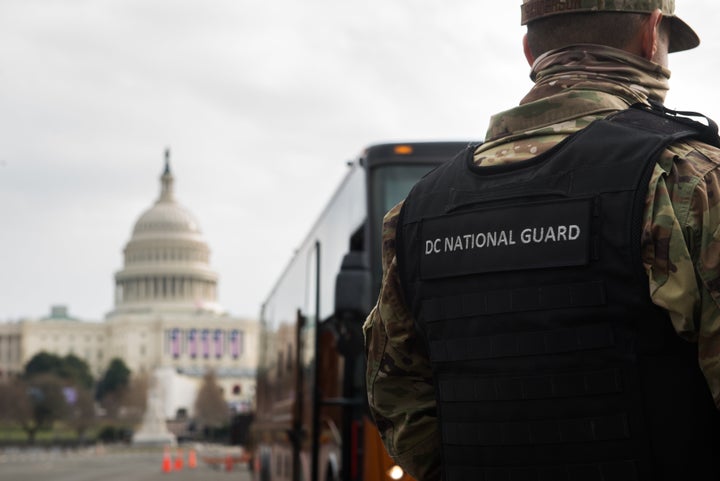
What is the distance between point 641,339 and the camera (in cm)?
264

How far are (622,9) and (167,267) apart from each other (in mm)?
150937

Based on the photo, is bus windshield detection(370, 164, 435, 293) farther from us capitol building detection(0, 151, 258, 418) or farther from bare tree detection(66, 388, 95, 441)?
us capitol building detection(0, 151, 258, 418)

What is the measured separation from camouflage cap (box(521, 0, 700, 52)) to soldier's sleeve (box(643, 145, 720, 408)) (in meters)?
0.40

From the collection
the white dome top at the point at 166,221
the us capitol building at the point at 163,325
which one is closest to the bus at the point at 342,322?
the us capitol building at the point at 163,325

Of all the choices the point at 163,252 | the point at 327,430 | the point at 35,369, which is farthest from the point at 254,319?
the point at 327,430

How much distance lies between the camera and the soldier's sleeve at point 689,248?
8.31ft

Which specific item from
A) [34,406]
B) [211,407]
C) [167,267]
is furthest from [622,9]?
[167,267]

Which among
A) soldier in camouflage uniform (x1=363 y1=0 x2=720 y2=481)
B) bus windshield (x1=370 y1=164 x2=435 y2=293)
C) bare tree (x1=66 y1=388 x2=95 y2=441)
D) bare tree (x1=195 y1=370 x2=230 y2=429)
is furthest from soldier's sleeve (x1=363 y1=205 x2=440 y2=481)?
bare tree (x1=195 y1=370 x2=230 y2=429)

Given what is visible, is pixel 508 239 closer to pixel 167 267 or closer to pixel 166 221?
pixel 167 267

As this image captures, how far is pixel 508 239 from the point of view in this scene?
9.37 ft

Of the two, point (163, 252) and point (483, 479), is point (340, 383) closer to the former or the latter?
point (483, 479)

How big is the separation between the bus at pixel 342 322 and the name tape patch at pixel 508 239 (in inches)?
159

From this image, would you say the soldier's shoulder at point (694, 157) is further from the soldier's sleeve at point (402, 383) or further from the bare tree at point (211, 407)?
the bare tree at point (211, 407)

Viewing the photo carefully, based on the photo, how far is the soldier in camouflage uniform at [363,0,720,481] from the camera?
101 inches
